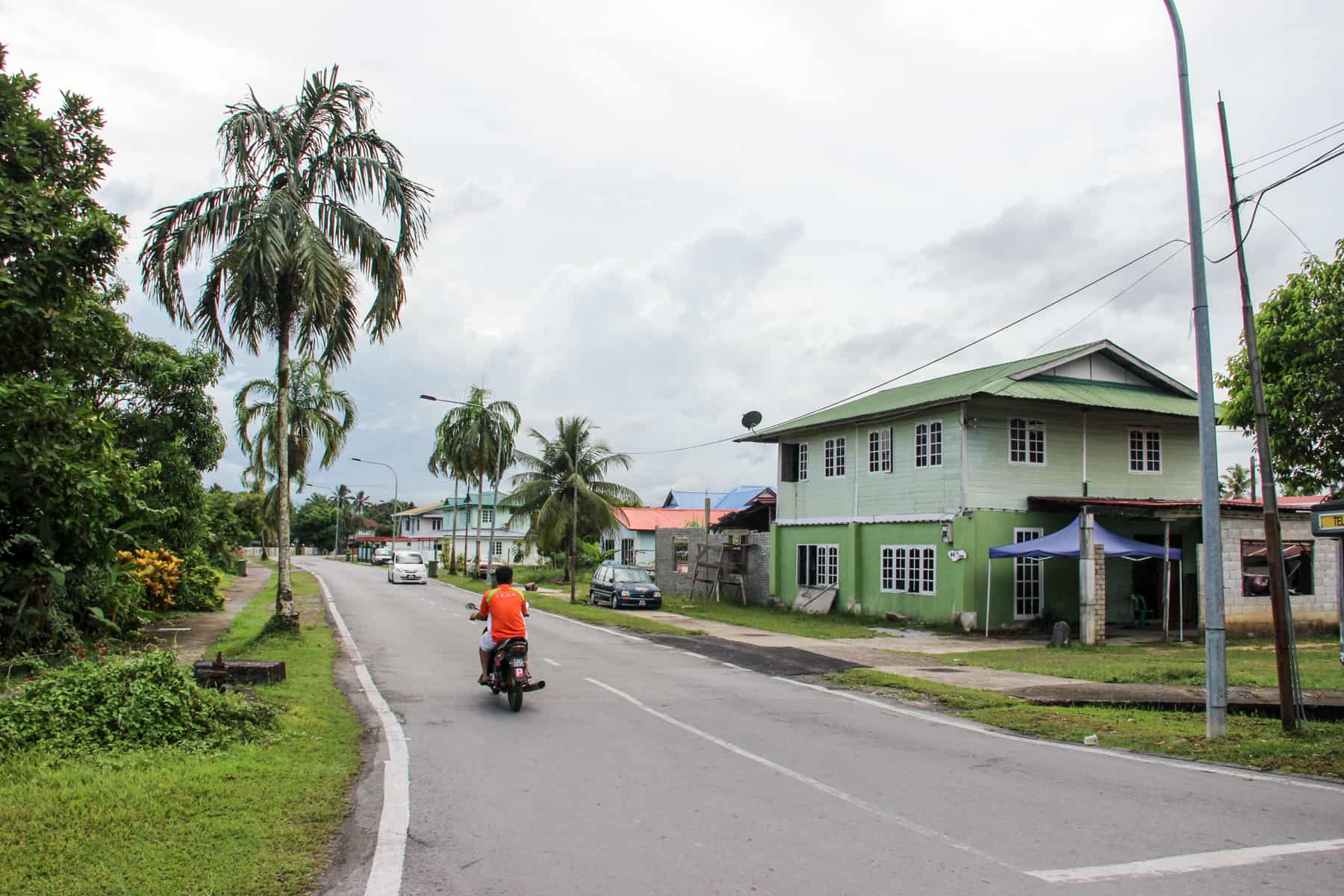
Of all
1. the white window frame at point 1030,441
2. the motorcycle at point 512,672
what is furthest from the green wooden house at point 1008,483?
the motorcycle at point 512,672

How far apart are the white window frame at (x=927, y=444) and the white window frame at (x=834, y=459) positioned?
140 inches

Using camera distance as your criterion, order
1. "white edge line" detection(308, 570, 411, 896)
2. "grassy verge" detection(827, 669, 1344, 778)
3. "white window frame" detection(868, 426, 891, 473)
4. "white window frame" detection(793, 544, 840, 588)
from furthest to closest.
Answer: "white window frame" detection(793, 544, 840, 588)
"white window frame" detection(868, 426, 891, 473)
"grassy verge" detection(827, 669, 1344, 778)
"white edge line" detection(308, 570, 411, 896)

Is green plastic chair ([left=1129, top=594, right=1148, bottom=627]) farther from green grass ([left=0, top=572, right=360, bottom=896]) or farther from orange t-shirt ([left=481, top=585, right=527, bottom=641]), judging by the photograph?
green grass ([left=0, top=572, right=360, bottom=896])

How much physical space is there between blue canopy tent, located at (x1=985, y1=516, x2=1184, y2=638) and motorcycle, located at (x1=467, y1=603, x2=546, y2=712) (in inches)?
603

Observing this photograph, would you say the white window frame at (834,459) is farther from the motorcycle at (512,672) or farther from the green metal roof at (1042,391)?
the motorcycle at (512,672)

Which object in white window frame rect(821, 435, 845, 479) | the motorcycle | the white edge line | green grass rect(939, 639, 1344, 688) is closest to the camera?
the white edge line

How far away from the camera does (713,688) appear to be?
13.5 meters

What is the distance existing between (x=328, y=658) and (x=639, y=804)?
33.4ft

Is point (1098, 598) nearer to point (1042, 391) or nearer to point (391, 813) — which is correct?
point (1042, 391)

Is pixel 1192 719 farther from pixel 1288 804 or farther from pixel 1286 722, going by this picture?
pixel 1288 804

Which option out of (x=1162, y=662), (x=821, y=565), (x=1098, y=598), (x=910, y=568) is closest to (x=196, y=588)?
(x=821, y=565)

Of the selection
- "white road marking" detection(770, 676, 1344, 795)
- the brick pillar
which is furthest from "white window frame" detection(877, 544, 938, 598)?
"white road marking" detection(770, 676, 1344, 795)

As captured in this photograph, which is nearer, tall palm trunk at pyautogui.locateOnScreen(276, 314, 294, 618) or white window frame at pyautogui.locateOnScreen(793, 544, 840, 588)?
tall palm trunk at pyautogui.locateOnScreen(276, 314, 294, 618)

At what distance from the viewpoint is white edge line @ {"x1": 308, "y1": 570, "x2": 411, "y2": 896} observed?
5145mm
